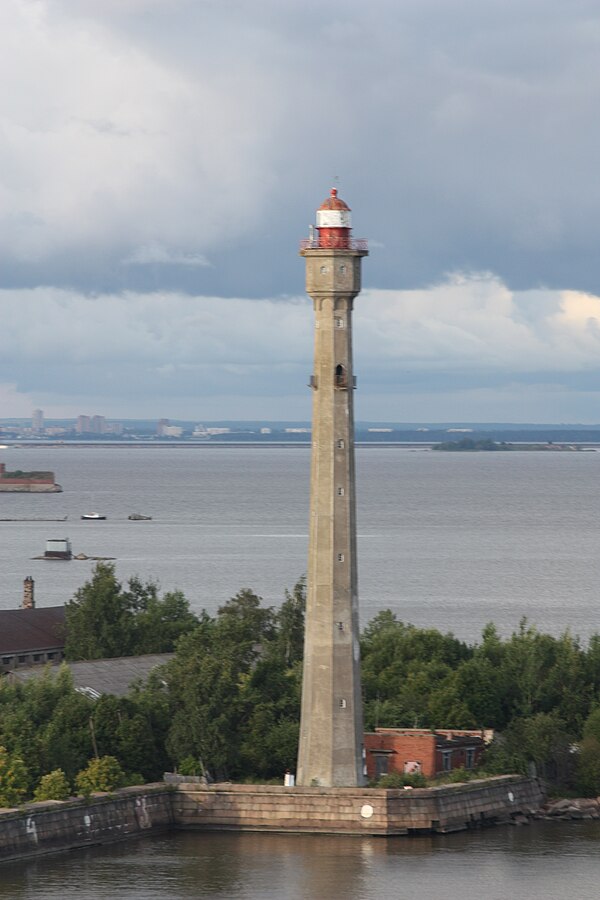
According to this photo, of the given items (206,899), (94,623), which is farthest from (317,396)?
(94,623)

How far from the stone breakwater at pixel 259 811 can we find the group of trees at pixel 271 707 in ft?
4.46

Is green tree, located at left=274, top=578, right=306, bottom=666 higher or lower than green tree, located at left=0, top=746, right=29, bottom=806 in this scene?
higher

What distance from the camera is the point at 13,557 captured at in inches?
7151

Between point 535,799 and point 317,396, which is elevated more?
point 317,396

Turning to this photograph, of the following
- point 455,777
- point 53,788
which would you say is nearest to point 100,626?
point 455,777

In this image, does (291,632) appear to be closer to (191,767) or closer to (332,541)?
(191,767)

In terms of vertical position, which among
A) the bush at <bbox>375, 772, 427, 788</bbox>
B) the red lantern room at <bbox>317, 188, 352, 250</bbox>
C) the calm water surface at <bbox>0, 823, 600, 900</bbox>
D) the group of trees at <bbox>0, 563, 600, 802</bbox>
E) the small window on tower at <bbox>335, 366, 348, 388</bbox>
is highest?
the red lantern room at <bbox>317, 188, 352, 250</bbox>

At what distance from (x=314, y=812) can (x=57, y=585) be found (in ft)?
298

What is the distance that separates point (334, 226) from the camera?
6228cm

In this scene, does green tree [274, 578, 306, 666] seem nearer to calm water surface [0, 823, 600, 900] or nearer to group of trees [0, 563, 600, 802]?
group of trees [0, 563, 600, 802]

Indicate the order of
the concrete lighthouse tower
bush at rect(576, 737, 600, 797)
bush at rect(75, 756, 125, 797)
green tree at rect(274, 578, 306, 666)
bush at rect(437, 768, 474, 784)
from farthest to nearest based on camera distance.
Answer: green tree at rect(274, 578, 306, 666) < bush at rect(576, 737, 600, 797) < bush at rect(437, 768, 474, 784) < the concrete lighthouse tower < bush at rect(75, 756, 125, 797)

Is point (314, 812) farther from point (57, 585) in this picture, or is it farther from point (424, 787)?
point (57, 585)

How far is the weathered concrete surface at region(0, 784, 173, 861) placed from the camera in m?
57.2

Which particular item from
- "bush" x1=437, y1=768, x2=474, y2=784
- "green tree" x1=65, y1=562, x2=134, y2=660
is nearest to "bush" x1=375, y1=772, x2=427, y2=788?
"bush" x1=437, y1=768, x2=474, y2=784
